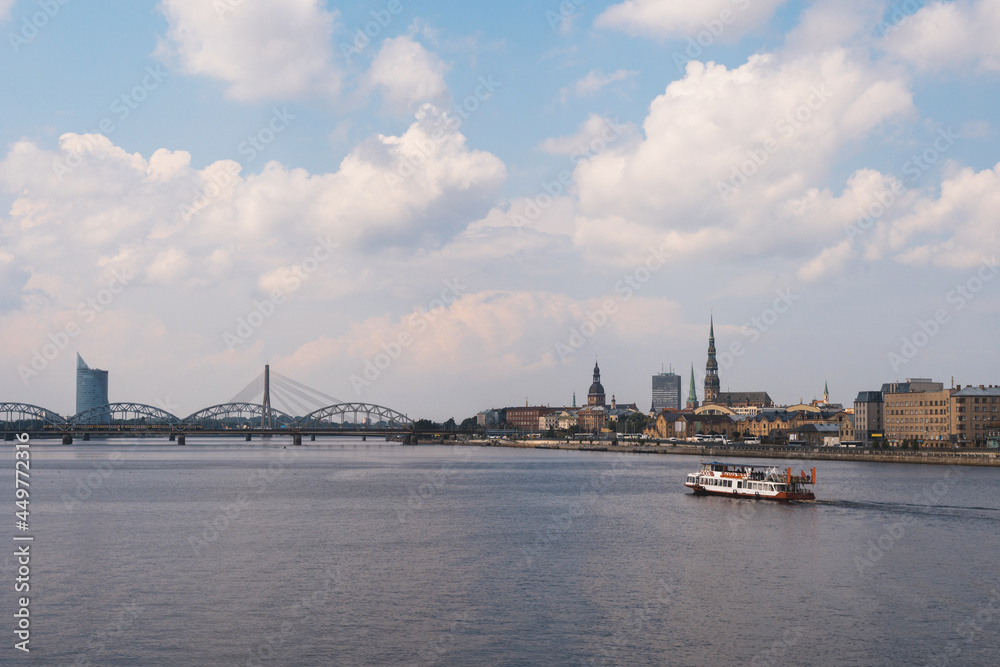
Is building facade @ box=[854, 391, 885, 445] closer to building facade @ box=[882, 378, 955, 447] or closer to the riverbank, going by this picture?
building facade @ box=[882, 378, 955, 447]

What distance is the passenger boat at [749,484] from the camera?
6744cm

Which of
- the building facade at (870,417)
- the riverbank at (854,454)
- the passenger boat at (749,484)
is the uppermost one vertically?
the building facade at (870,417)

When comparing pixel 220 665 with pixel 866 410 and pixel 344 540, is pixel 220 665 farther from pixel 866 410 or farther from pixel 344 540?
pixel 866 410

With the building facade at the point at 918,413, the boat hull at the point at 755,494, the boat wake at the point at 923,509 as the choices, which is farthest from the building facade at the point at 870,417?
the boat wake at the point at 923,509

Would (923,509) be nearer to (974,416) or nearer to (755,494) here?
(755,494)

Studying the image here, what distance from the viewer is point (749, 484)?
235 ft

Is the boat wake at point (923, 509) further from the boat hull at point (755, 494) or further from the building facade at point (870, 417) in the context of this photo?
the building facade at point (870, 417)

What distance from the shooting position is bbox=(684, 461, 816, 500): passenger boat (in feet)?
221

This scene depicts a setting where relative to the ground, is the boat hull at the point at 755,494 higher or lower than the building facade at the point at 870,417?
lower

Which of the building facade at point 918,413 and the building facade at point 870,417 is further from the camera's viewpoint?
the building facade at point 870,417

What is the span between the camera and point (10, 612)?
28.8 metres

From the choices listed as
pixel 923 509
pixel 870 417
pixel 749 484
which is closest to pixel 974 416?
pixel 870 417

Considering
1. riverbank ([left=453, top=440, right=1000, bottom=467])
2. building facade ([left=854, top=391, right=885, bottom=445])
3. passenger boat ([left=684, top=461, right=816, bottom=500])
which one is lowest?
riverbank ([left=453, top=440, right=1000, bottom=467])

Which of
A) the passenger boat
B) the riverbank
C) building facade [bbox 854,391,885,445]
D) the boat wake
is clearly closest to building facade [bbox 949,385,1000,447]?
the riverbank
